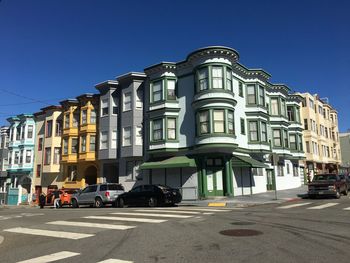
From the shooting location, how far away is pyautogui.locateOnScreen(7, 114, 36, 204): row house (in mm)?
42569

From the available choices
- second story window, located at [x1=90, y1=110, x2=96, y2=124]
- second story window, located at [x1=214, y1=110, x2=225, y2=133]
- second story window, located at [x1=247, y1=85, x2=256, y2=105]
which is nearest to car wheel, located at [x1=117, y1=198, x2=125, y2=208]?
second story window, located at [x1=214, y1=110, x2=225, y2=133]

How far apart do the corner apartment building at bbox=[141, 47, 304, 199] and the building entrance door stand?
0.08 meters

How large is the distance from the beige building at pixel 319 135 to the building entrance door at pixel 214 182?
69.6ft

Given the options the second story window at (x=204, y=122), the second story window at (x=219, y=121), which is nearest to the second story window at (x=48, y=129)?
the second story window at (x=204, y=122)

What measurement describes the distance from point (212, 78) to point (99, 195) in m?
12.5

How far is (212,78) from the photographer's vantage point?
2722cm

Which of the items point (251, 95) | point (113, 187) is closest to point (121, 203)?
point (113, 187)

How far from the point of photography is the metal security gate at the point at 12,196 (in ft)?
137

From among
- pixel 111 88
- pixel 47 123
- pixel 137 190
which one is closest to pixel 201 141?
pixel 137 190

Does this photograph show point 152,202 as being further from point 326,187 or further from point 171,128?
point 326,187

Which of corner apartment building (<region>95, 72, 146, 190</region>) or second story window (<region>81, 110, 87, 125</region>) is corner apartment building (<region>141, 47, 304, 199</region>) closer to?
corner apartment building (<region>95, 72, 146, 190</region>)

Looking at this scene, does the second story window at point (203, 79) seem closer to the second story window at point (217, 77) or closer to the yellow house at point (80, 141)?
the second story window at point (217, 77)

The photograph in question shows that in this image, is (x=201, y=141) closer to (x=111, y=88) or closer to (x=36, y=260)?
(x=111, y=88)

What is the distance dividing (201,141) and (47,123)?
23.7 meters
